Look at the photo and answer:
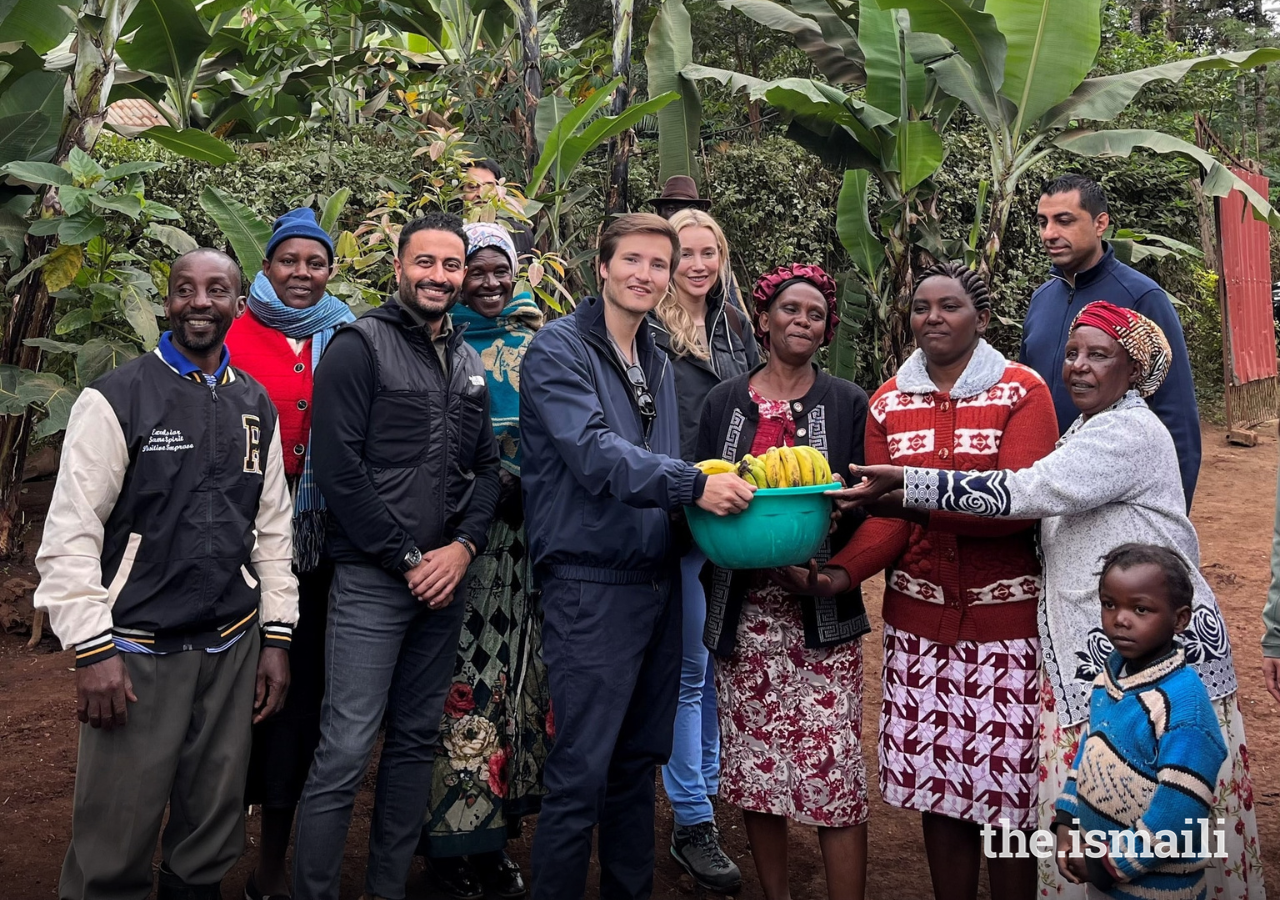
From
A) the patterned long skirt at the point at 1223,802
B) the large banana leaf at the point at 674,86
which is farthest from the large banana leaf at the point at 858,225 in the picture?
the patterned long skirt at the point at 1223,802

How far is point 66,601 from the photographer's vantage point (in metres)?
2.76

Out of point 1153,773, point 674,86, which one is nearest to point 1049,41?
point 674,86

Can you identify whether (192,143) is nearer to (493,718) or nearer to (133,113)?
(493,718)

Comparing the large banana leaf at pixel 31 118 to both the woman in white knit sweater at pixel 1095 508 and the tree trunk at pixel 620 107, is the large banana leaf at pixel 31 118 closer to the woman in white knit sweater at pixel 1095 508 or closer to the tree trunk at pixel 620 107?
the tree trunk at pixel 620 107

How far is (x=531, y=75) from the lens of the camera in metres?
7.30

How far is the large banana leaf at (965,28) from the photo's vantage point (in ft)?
21.0

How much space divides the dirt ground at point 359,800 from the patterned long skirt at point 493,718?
327mm

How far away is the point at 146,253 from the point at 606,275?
4.64 metres

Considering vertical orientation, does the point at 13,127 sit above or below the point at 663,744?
above

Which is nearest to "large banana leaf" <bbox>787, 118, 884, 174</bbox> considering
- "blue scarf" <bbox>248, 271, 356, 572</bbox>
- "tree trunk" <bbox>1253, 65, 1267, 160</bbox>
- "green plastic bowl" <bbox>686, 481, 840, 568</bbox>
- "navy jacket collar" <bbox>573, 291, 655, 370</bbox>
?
"navy jacket collar" <bbox>573, 291, 655, 370</bbox>

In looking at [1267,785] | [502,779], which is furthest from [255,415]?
[1267,785]

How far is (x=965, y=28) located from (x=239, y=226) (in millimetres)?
4256

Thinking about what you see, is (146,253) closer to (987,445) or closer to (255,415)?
(255,415)

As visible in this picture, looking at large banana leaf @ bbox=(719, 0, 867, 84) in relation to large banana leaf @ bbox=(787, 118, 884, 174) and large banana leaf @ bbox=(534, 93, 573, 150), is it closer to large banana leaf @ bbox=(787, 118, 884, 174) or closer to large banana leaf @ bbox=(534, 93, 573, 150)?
large banana leaf @ bbox=(787, 118, 884, 174)
